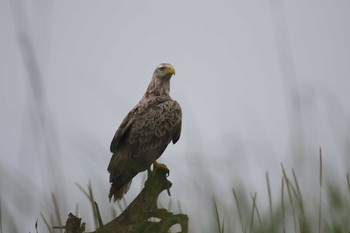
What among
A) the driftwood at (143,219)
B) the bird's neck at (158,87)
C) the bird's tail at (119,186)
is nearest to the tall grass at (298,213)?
the driftwood at (143,219)

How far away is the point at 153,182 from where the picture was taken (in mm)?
3020

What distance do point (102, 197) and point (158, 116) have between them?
12.1 ft

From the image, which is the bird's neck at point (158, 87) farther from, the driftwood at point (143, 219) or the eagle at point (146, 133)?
the driftwood at point (143, 219)

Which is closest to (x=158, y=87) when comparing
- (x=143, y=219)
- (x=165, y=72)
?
(x=165, y=72)

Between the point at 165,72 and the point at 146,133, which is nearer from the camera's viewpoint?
the point at 146,133

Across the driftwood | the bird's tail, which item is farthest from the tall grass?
the bird's tail

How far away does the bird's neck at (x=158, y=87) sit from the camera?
24.1ft

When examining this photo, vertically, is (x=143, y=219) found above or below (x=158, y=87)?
below

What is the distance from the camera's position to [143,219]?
8.43 ft

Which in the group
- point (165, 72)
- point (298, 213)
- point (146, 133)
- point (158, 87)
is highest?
point (165, 72)

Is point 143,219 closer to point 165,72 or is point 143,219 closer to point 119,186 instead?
point 119,186

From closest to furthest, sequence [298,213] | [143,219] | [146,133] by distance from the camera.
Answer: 1. [298,213]
2. [143,219]
3. [146,133]

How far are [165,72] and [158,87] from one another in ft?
0.85

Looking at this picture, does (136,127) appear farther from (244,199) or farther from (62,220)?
(244,199)
